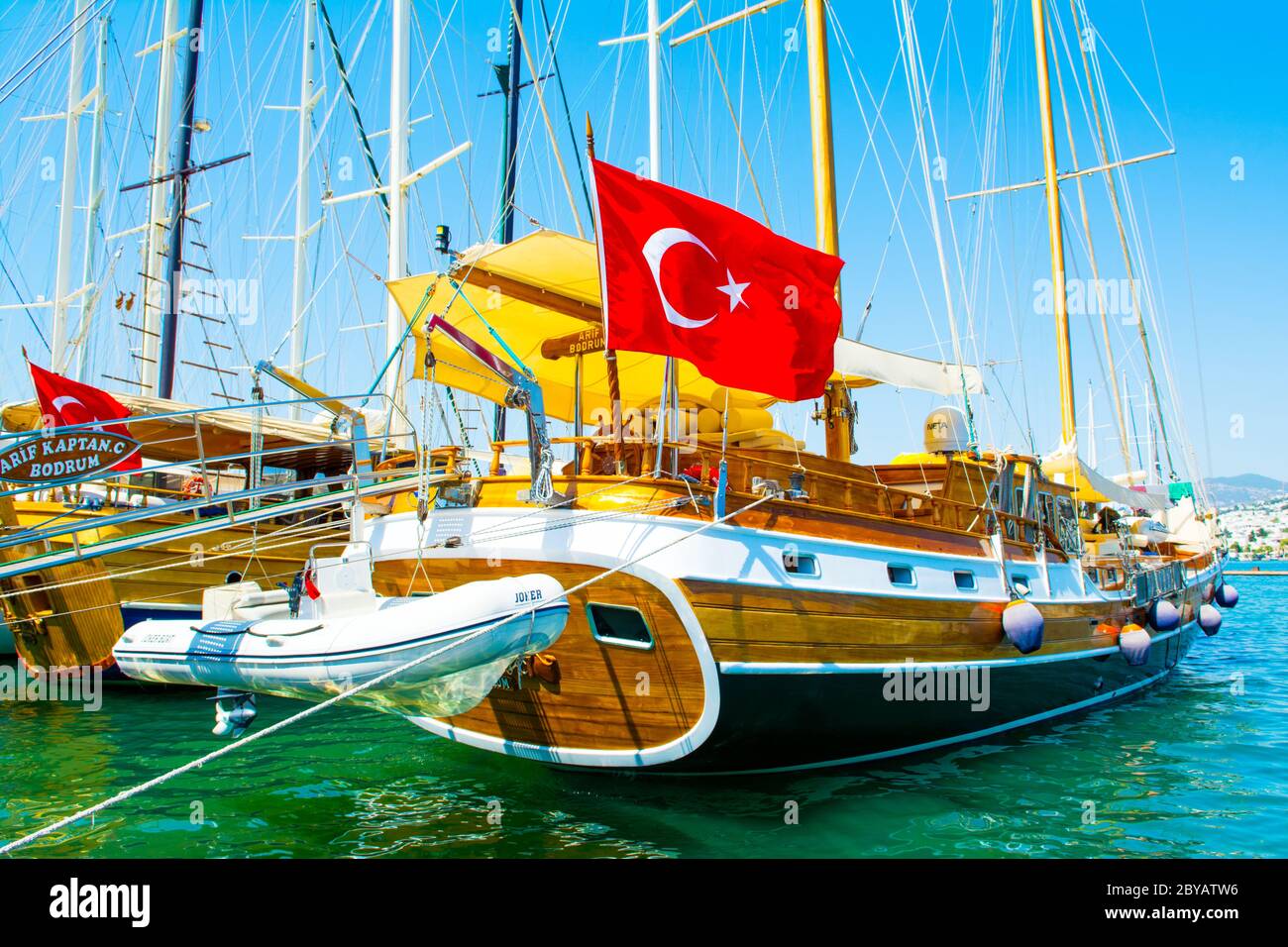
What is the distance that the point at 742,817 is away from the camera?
7.68 m

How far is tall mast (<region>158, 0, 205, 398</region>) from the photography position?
808 inches

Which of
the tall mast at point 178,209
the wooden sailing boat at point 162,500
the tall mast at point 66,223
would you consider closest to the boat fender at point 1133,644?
the wooden sailing boat at point 162,500

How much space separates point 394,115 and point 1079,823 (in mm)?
16398

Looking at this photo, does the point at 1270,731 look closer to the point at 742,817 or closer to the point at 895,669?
the point at 895,669

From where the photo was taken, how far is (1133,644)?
13047 mm

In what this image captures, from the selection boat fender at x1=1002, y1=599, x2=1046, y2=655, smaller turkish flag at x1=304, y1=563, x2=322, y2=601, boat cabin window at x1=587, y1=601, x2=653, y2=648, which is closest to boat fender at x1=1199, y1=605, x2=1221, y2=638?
Result: boat fender at x1=1002, y1=599, x2=1046, y2=655

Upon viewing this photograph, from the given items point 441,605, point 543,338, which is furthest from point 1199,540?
point 441,605

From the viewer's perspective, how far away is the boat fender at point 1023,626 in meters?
9.64

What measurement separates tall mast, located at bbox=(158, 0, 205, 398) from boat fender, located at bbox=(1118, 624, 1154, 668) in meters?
20.9

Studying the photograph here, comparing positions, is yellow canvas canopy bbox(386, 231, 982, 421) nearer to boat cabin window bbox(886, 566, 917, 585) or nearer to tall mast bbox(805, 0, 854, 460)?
tall mast bbox(805, 0, 854, 460)

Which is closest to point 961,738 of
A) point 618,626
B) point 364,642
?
point 618,626

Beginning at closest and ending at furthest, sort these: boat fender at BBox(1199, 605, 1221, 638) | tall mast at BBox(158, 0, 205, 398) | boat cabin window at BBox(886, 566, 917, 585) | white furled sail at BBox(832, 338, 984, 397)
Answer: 1. boat cabin window at BBox(886, 566, 917, 585)
2. white furled sail at BBox(832, 338, 984, 397)
3. boat fender at BBox(1199, 605, 1221, 638)
4. tall mast at BBox(158, 0, 205, 398)

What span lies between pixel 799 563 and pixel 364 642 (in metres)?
4.05
